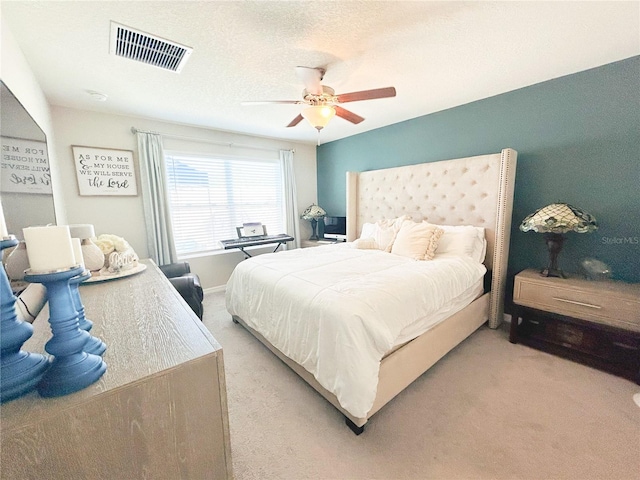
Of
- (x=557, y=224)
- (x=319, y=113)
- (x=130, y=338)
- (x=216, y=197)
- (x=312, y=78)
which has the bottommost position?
(x=130, y=338)

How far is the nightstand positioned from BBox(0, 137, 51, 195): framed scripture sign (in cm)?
336

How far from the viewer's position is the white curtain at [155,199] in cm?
316

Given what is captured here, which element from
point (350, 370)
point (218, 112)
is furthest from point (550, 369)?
point (218, 112)

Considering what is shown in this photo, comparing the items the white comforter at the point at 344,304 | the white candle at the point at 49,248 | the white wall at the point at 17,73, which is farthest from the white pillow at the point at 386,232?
the white wall at the point at 17,73

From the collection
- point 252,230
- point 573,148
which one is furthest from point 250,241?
point 573,148

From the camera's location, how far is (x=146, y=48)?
174cm

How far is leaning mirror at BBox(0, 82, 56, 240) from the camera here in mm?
1024

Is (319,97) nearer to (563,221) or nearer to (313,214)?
(563,221)

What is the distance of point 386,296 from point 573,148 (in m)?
2.31

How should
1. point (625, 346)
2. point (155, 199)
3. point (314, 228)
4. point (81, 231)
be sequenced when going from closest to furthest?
point (81, 231) → point (625, 346) → point (155, 199) → point (314, 228)

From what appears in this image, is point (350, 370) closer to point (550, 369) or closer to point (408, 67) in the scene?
point (550, 369)

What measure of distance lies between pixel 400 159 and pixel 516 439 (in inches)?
123

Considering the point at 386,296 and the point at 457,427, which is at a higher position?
the point at 386,296

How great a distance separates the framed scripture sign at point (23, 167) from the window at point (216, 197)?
6.18 feet
